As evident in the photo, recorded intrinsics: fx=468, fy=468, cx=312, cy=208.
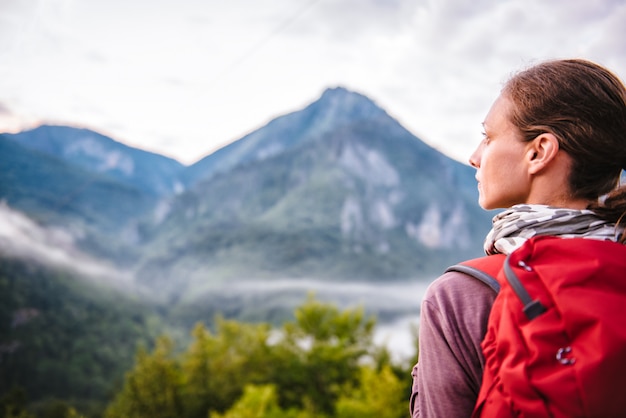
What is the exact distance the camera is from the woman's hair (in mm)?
1104

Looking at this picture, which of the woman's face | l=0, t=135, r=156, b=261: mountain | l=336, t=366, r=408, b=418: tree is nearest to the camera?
the woman's face

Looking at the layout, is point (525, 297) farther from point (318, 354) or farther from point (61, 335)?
point (61, 335)

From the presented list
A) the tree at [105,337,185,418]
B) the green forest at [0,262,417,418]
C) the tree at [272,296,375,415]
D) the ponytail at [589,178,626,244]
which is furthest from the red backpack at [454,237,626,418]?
the tree at [272,296,375,415]

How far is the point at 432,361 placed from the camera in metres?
Result: 1.07

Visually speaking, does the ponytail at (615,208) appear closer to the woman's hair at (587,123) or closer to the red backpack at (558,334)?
the woman's hair at (587,123)

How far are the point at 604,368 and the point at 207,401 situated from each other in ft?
129

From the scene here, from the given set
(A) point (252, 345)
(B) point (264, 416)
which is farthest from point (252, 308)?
(B) point (264, 416)

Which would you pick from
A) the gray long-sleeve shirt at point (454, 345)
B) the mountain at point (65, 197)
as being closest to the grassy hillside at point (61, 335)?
the mountain at point (65, 197)

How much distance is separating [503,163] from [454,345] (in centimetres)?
48

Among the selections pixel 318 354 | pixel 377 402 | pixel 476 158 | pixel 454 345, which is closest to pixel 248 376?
pixel 318 354

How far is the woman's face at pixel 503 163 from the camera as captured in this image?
118 cm

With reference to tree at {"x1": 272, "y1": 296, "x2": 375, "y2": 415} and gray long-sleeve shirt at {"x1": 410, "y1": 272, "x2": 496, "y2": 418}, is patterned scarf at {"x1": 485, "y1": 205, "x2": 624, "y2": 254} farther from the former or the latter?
tree at {"x1": 272, "y1": 296, "x2": 375, "y2": 415}

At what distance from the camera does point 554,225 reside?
1082mm

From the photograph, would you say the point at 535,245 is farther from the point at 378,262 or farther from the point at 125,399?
the point at 378,262
